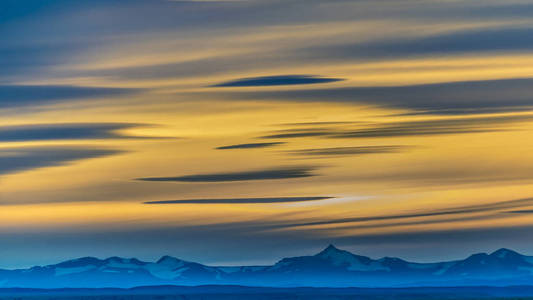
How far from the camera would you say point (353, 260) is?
182 metres

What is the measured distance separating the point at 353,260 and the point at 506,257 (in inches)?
1506

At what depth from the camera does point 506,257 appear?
19850cm

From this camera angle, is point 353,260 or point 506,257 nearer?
point 353,260
